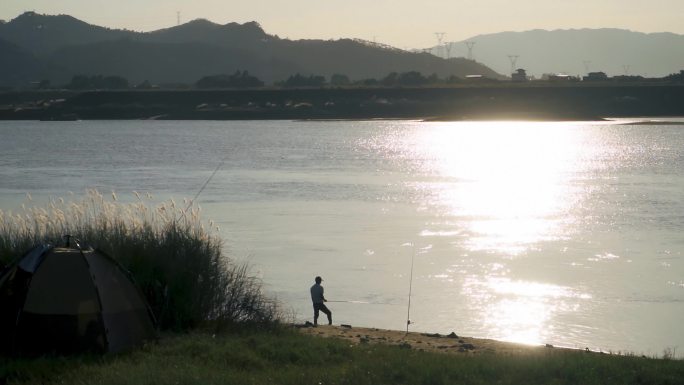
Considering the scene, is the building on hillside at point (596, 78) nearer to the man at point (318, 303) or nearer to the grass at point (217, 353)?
the man at point (318, 303)

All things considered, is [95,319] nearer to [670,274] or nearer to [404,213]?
[670,274]

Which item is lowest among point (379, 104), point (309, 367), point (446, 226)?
point (379, 104)

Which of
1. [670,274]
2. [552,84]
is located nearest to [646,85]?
[552,84]

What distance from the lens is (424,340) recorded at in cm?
1433

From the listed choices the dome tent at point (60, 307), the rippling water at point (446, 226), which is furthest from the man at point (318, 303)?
the dome tent at point (60, 307)

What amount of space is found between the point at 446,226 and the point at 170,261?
1812cm

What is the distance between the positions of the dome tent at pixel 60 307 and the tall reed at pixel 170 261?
3.64 feet

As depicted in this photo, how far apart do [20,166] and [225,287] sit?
42063 mm

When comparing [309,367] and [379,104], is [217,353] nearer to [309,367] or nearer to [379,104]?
[309,367]

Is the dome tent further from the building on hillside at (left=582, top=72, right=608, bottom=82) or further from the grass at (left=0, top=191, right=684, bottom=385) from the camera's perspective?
the building on hillside at (left=582, top=72, right=608, bottom=82)

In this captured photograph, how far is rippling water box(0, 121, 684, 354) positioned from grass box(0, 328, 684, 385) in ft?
17.3

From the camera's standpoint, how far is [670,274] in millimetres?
21172

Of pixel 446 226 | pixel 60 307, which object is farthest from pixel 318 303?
pixel 446 226

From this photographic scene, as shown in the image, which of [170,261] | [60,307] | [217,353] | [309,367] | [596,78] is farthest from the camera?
[596,78]
